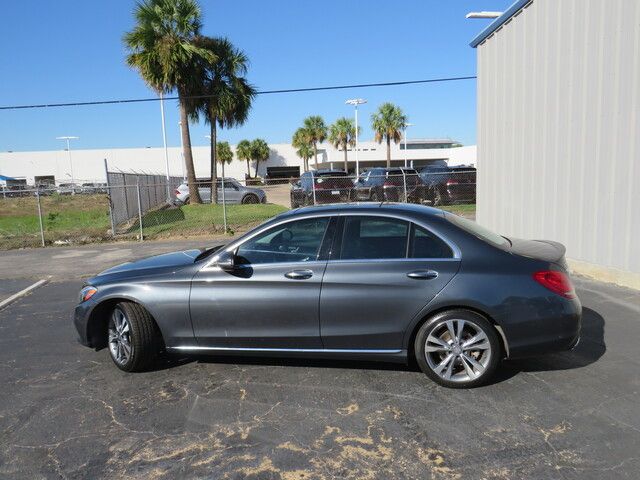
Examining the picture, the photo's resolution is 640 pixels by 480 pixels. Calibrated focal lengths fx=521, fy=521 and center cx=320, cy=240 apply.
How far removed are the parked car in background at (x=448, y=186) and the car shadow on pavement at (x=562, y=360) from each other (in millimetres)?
14490

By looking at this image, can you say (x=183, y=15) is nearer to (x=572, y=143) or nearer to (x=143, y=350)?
(x=572, y=143)

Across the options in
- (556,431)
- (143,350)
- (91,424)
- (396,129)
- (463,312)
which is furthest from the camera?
(396,129)

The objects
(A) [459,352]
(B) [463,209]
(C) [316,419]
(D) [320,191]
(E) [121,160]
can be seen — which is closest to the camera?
(C) [316,419]

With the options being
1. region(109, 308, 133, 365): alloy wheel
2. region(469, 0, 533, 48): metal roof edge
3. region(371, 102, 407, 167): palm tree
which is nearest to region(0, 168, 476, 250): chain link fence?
region(469, 0, 533, 48): metal roof edge

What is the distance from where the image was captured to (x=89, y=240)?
15109mm

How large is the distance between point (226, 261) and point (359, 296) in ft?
3.78

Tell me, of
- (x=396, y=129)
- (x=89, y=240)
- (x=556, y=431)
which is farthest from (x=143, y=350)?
(x=396, y=129)

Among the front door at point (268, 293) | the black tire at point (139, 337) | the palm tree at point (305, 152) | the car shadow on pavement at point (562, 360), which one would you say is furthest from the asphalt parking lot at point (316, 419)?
the palm tree at point (305, 152)

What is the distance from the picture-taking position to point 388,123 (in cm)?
5803

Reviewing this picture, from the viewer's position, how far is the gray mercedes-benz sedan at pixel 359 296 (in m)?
4.02

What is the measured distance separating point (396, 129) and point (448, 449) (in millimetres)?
57319

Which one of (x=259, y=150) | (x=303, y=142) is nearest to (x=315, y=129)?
(x=303, y=142)

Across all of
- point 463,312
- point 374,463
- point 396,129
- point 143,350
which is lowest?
point 374,463

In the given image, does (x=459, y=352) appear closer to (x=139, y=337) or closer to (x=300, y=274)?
(x=300, y=274)
